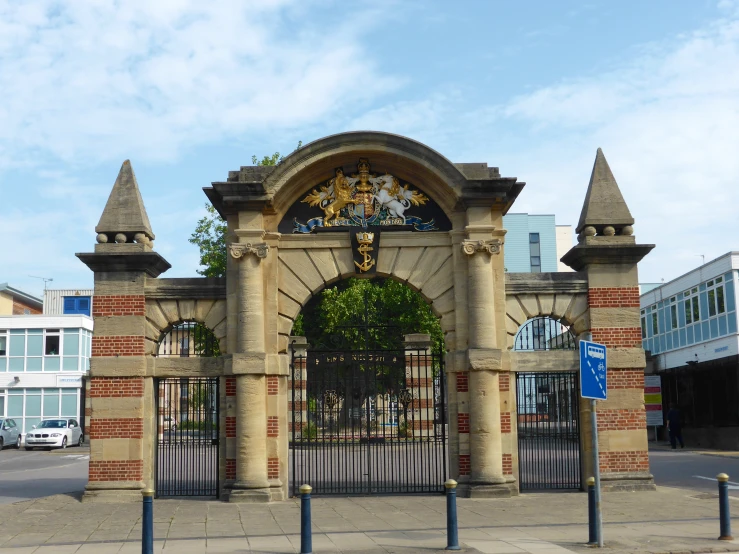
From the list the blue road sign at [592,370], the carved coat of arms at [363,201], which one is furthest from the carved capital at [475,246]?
the blue road sign at [592,370]

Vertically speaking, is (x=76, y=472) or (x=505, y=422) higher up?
(x=505, y=422)

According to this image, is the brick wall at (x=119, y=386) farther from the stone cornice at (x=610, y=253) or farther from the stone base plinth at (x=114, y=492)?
the stone cornice at (x=610, y=253)

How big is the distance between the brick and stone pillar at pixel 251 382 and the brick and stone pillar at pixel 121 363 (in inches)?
74.3

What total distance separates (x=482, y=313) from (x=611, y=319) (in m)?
2.76

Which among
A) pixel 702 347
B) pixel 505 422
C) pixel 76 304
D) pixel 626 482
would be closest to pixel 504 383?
pixel 505 422

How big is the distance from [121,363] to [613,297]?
388 inches

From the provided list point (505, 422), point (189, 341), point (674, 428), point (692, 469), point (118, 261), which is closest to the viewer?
point (505, 422)

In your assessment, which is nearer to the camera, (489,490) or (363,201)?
(489,490)

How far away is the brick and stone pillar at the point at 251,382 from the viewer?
1633 centimetres

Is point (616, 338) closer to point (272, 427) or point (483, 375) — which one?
point (483, 375)

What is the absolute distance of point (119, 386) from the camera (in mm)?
16969

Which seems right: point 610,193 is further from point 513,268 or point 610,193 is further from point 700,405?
point 513,268

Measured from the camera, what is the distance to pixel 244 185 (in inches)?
670

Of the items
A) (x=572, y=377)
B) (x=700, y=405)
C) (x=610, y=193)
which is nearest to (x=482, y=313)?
(x=572, y=377)
